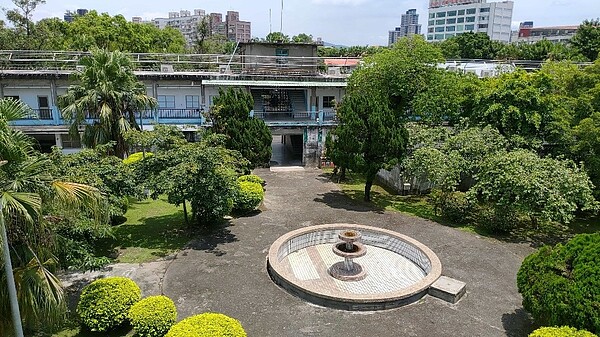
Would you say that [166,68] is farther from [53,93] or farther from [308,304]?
[308,304]

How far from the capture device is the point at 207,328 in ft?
28.4

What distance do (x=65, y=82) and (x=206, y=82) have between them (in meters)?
9.14

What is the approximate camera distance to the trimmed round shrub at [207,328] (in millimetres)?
8541

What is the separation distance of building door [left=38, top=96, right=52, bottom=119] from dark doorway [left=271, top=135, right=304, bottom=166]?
47.5ft

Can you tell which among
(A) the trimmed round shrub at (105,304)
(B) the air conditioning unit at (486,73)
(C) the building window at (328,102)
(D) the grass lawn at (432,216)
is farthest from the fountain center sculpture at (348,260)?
(B) the air conditioning unit at (486,73)

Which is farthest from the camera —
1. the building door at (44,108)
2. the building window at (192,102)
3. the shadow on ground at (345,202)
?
the building window at (192,102)

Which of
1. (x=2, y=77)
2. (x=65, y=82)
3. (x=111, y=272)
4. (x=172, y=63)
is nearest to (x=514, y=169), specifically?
(x=111, y=272)

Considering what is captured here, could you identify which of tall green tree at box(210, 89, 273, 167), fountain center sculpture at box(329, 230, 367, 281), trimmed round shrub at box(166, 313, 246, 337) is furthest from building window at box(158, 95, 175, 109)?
trimmed round shrub at box(166, 313, 246, 337)

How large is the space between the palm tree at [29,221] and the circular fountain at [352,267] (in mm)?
6345

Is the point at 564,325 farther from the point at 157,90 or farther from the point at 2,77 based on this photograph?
the point at 2,77

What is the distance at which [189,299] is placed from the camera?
1159 cm

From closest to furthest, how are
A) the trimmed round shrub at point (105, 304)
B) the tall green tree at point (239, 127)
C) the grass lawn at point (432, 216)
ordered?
the trimmed round shrub at point (105, 304), the grass lawn at point (432, 216), the tall green tree at point (239, 127)

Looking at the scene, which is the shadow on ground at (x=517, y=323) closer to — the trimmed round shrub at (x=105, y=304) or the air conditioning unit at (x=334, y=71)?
the trimmed round shrub at (x=105, y=304)

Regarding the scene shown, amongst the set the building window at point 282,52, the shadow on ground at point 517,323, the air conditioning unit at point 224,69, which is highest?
the building window at point 282,52
